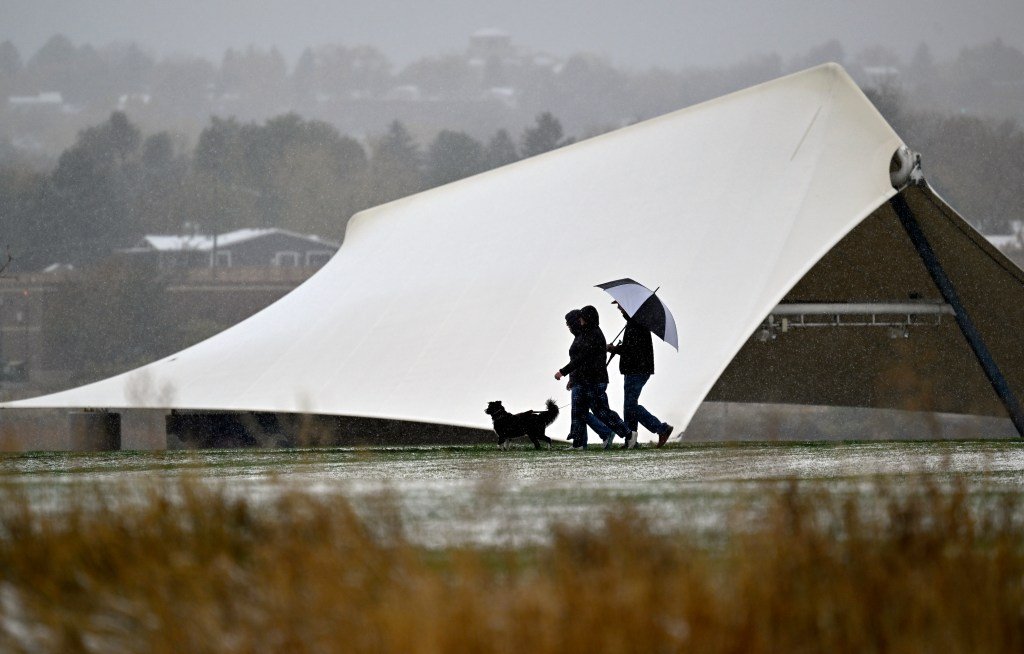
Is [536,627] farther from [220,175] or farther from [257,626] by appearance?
[220,175]

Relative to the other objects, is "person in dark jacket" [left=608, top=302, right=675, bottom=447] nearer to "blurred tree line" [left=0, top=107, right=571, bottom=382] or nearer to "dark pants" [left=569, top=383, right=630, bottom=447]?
"dark pants" [left=569, top=383, right=630, bottom=447]

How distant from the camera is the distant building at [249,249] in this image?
287ft

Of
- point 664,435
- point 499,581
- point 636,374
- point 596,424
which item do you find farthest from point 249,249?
point 499,581

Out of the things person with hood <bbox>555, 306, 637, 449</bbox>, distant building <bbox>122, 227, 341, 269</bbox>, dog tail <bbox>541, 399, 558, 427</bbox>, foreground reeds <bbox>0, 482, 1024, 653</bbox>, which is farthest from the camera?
distant building <bbox>122, 227, 341, 269</bbox>

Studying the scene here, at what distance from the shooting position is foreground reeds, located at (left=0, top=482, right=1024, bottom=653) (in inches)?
123

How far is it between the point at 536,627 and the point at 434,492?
14.2 feet

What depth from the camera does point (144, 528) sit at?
441cm

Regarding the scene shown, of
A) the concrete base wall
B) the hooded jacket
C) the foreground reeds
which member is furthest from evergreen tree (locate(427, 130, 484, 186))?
the foreground reeds

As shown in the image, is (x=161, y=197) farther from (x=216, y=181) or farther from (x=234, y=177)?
(x=234, y=177)

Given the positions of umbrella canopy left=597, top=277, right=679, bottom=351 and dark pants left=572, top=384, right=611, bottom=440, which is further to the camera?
umbrella canopy left=597, top=277, right=679, bottom=351

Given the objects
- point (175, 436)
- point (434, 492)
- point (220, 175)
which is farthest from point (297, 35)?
point (434, 492)

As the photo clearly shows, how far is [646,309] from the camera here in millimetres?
13289

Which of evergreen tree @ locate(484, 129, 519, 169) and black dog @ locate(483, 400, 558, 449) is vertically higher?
evergreen tree @ locate(484, 129, 519, 169)

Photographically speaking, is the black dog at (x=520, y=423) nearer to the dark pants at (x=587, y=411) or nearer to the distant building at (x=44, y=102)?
the dark pants at (x=587, y=411)
